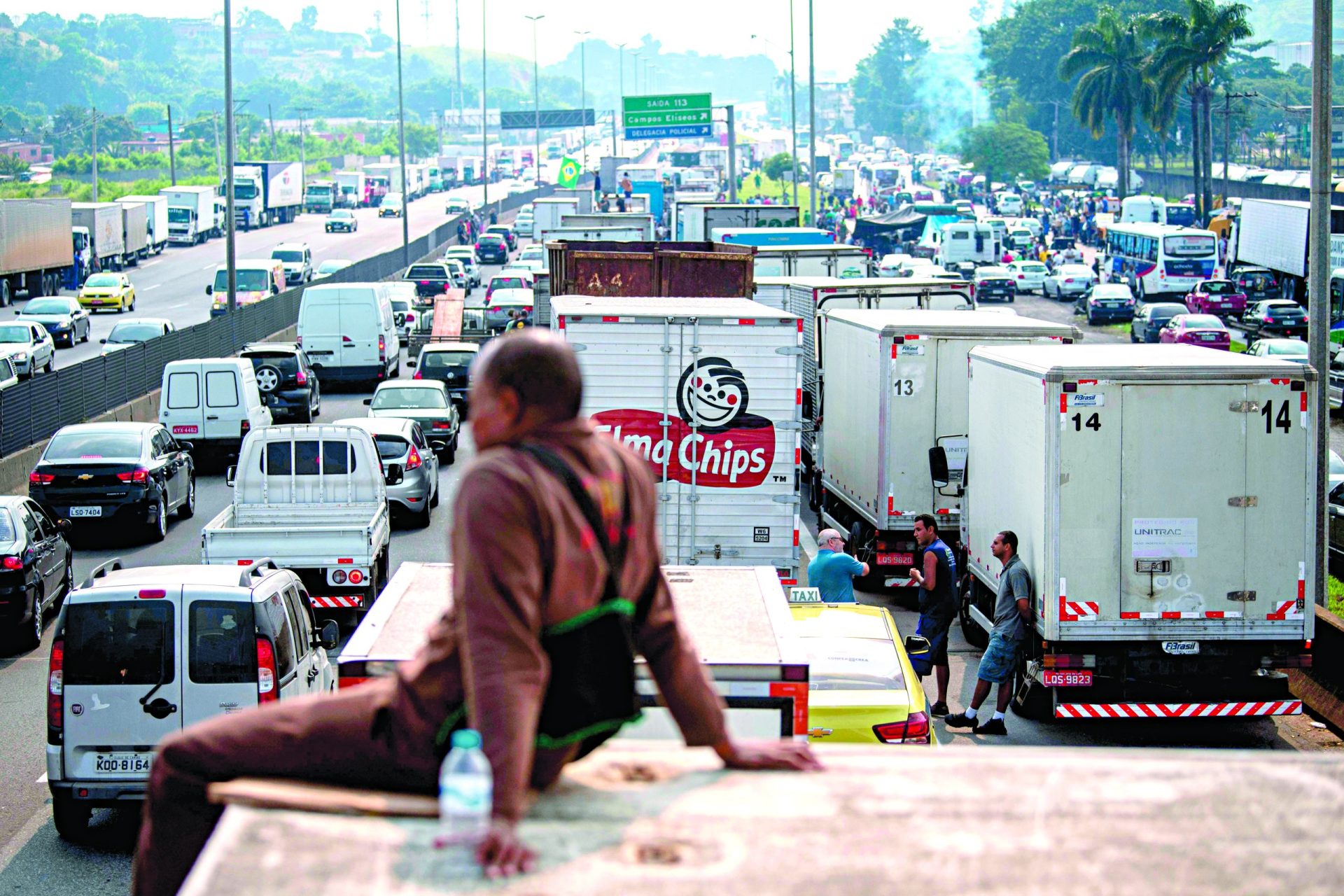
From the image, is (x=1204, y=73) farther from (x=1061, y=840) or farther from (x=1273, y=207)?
(x=1061, y=840)

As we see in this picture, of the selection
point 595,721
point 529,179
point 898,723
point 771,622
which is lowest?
point 898,723

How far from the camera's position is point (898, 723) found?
381 inches

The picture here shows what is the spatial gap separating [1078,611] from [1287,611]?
61.8 inches

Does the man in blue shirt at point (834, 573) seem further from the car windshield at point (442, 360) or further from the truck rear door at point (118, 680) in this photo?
the car windshield at point (442, 360)

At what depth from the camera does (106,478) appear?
2095 centimetres

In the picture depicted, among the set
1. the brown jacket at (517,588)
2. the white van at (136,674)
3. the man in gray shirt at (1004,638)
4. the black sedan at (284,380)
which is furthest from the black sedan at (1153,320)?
the brown jacket at (517,588)

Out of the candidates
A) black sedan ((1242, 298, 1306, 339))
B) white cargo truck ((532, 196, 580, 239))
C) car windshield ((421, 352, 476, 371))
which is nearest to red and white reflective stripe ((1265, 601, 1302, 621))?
car windshield ((421, 352, 476, 371))

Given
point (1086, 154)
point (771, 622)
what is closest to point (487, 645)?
point (771, 622)

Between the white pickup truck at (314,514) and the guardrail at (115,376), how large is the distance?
33.5ft

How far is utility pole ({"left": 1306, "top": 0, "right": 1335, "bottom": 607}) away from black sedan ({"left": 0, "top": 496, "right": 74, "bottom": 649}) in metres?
11.5

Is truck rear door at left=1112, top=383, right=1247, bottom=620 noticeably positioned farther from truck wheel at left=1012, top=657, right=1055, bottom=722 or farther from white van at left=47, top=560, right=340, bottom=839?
white van at left=47, top=560, right=340, bottom=839

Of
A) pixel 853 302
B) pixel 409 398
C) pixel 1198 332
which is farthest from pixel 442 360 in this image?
pixel 1198 332

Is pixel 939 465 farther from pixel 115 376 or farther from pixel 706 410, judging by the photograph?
pixel 115 376

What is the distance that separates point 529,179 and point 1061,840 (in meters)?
176
